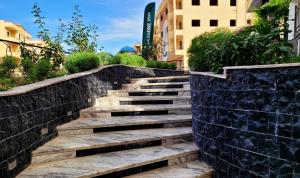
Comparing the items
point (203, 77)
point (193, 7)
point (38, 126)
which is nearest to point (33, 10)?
point (38, 126)

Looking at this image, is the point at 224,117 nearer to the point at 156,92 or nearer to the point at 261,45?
the point at 261,45

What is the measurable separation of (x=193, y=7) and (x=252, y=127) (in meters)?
29.0

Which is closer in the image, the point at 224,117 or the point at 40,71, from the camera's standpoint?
the point at 224,117

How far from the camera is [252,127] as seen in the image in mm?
3145

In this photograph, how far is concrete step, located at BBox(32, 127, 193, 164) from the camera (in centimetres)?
374

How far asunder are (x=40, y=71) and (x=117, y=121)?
182 cm

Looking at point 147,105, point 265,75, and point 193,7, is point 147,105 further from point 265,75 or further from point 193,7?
point 193,7

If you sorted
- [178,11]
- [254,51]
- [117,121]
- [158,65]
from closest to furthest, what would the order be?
[254,51], [117,121], [158,65], [178,11]

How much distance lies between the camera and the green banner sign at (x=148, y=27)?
44.0 feet

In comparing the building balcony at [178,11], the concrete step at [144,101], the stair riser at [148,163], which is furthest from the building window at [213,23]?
the stair riser at [148,163]

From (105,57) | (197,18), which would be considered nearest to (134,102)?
(105,57)

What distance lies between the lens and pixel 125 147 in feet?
13.9

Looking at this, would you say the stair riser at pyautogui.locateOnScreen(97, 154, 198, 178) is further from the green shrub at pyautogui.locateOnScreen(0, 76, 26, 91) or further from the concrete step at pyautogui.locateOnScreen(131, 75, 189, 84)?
the concrete step at pyautogui.locateOnScreen(131, 75, 189, 84)

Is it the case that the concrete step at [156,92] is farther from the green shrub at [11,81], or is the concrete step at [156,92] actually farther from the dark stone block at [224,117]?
the dark stone block at [224,117]
